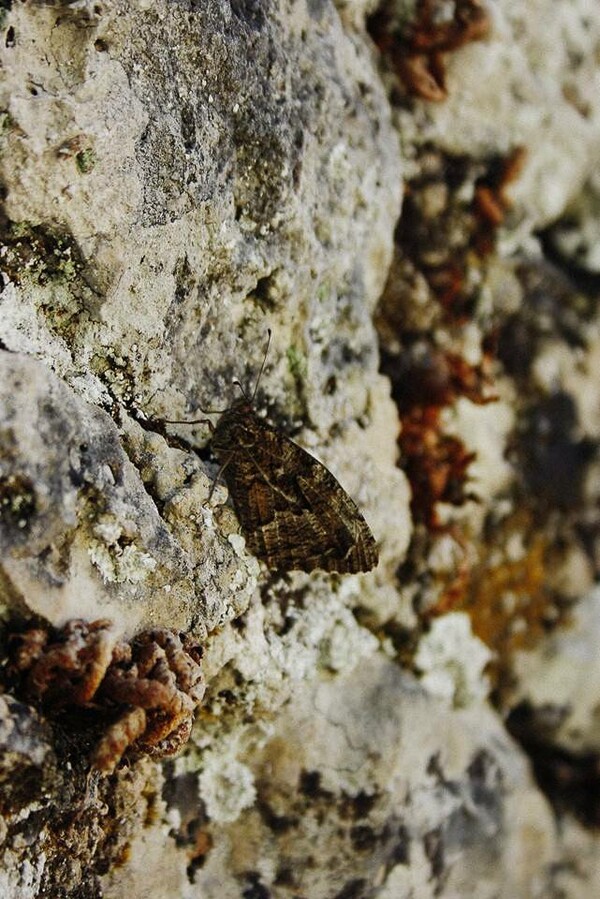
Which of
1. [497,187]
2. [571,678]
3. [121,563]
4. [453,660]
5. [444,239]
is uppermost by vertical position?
[497,187]

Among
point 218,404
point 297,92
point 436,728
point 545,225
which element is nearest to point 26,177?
point 218,404

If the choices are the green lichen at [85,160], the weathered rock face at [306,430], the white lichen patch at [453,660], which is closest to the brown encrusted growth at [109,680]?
the weathered rock face at [306,430]

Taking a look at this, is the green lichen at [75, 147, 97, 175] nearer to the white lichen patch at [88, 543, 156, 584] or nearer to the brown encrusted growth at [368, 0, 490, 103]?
the white lichen patch at [88, 543, 156, 584]

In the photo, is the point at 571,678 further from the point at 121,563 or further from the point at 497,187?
the point at 121,563

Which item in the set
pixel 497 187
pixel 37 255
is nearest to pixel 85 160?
pixel 37 255

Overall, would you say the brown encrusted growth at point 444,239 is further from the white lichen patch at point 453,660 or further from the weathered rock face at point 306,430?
the white lichen patch at point 453,660

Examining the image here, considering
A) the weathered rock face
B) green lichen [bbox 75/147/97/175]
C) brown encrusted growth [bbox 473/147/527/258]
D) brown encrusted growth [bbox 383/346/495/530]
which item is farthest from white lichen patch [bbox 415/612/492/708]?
green lichen [bbox 75/147/97/175]
